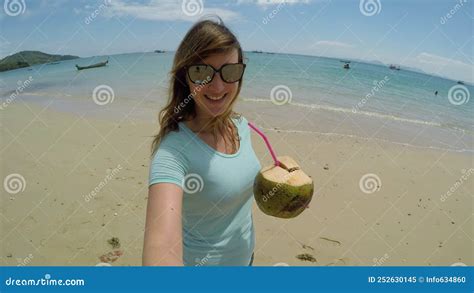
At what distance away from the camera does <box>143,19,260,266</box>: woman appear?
155 cm

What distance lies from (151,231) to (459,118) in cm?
1629

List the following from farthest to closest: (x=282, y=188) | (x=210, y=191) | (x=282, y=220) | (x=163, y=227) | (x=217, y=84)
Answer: (x=282, y=220) < (x=282, y=188) < (x=217, y=84) < (x=210, y=191) < (x=163, y=227)

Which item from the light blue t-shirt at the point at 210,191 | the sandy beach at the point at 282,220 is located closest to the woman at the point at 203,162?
the light blue t-shirt at the point at 210,191

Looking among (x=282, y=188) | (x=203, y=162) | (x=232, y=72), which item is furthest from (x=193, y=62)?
(x=282, y=188)

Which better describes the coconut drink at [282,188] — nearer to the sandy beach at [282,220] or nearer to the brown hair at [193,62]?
the brown hair at [193,62]

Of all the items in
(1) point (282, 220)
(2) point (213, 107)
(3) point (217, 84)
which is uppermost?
(3) point (217, 84)

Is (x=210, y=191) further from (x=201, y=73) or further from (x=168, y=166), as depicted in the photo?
(x=201, y=73)

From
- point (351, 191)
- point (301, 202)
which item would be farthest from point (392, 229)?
point (301, 202)

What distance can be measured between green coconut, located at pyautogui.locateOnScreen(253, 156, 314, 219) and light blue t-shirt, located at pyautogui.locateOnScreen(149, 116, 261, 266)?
0.07 meters

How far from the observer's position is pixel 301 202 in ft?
6.61

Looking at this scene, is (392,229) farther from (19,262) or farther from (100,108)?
(100,108)

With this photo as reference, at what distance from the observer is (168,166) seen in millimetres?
1580

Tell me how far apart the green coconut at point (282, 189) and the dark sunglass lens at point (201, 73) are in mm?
545

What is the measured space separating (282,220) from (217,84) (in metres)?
3.33
